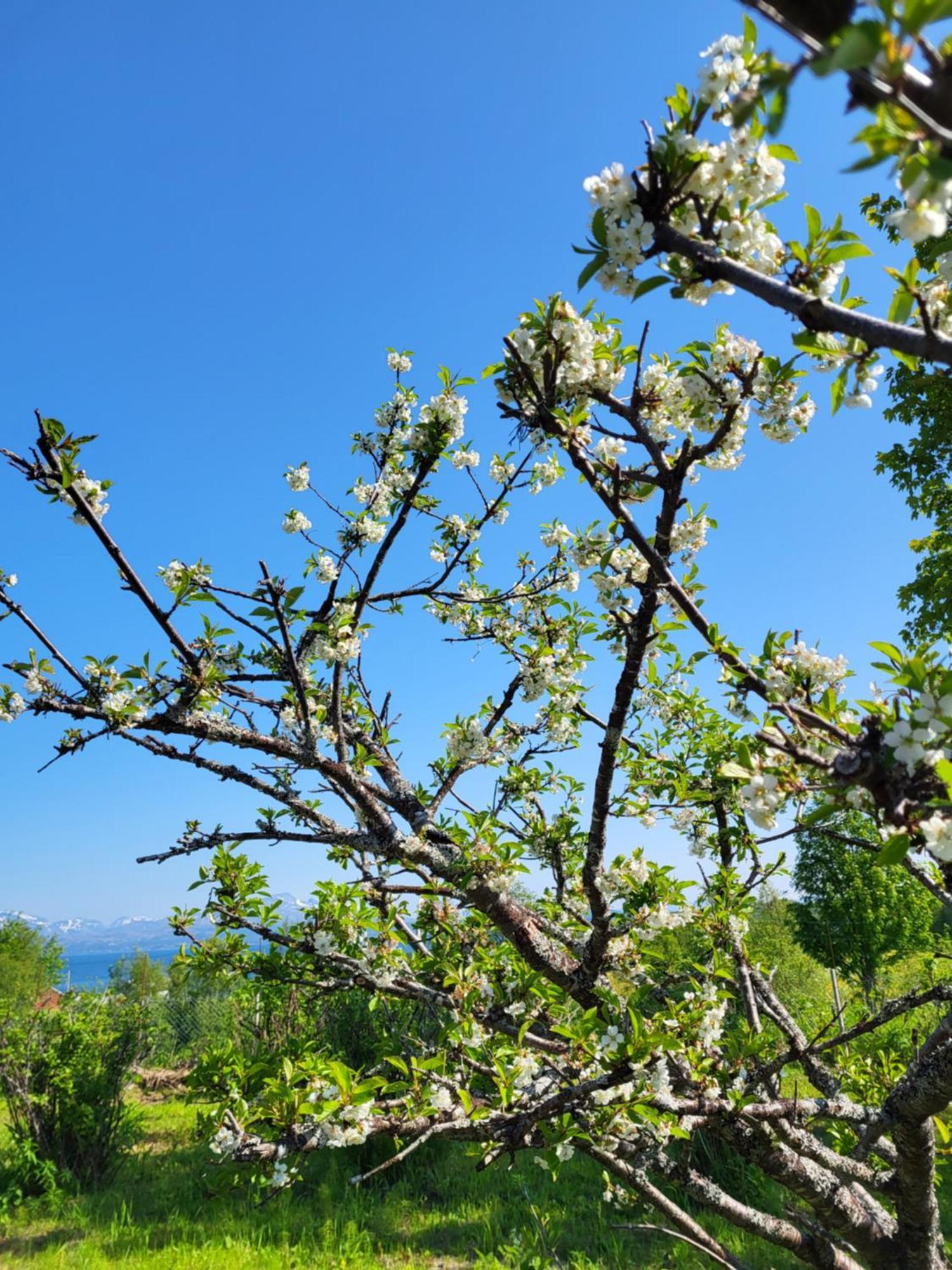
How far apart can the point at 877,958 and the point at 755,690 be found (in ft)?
41.9

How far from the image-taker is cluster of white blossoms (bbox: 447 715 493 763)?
334cm

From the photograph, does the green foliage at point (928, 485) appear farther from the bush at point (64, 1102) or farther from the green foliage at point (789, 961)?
the bush at point (64, 1102)

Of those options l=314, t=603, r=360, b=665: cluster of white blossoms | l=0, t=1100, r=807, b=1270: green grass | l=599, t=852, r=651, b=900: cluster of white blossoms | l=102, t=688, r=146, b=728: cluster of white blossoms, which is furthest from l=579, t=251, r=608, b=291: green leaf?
l=0, t=1100, r=807, b=1270: green grass

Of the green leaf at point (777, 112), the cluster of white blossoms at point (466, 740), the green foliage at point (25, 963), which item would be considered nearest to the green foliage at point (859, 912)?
the cluster of white blossoms at point (466, 740)

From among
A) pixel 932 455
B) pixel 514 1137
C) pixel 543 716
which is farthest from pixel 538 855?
pixel 932 455

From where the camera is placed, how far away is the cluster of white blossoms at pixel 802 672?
1752 millimetres

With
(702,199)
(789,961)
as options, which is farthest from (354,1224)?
(789,961)

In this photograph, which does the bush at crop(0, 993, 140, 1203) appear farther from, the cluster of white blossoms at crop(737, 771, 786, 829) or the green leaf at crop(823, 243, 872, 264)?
the green leaf at crop(823, 243, 872, 264)

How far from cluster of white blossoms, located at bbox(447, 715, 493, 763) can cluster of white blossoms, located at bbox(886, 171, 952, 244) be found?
268 centimetres

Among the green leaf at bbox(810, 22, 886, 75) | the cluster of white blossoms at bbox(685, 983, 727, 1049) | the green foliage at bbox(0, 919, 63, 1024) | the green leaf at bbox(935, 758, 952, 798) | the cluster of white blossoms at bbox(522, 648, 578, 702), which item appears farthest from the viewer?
the green foliage at bbox(0, 919, 63, 1024)

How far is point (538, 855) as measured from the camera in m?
3.38

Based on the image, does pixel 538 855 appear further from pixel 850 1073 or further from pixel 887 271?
pixel 887 271

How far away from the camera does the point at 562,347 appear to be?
173 centimetres

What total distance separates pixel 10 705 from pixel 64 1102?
241 inches
